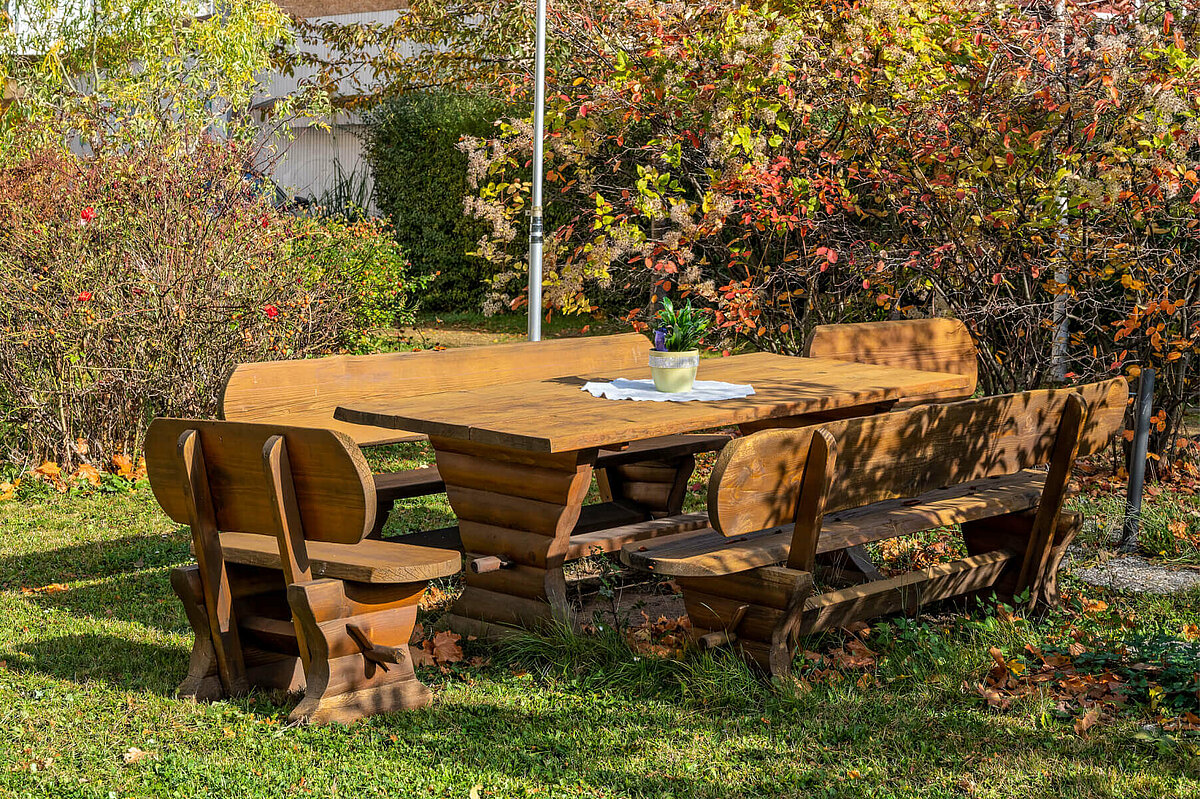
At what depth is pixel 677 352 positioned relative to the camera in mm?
4816

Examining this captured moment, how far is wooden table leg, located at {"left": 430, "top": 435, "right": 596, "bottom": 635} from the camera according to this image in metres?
4.30

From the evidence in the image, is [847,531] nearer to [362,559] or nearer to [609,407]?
[609,407]

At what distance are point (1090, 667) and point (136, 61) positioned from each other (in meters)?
10.4

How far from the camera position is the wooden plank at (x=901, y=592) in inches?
154

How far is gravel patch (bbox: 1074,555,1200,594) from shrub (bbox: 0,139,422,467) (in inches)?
183

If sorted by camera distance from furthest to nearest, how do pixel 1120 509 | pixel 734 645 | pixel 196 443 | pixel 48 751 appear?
1. pixel 1120 509
2. pixel 734 645
3. pixel 196 443
4. pixel 48 751

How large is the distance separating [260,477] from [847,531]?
1894 millimetres

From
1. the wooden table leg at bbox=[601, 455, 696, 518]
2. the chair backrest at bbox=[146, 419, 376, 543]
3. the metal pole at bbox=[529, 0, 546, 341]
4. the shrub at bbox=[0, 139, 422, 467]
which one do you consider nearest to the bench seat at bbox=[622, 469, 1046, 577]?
the chair backrest at bbox=[146, 419, 376, 543]

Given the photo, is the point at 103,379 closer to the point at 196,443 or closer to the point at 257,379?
the point at 257,379

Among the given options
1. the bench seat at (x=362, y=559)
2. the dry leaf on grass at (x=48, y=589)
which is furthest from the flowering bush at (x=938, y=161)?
the bench seat at (x=362, y=559)

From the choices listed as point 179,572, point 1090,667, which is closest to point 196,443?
point 179,572

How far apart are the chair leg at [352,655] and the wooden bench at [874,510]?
2.47 feet

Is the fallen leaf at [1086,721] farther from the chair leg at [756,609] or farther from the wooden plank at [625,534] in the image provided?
the wooden plank at [625,534]

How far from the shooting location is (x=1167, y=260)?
6621 millimetres
